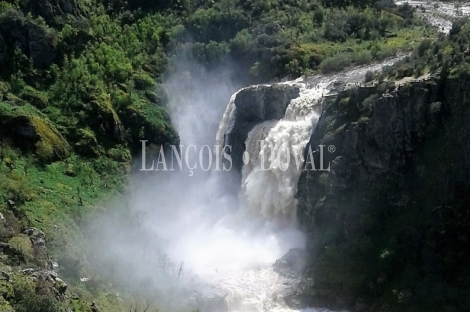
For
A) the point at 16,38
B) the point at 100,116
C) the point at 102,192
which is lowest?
the point at 102,192

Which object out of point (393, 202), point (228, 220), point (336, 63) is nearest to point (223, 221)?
point (228, 220)

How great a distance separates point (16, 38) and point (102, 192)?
2168 cm

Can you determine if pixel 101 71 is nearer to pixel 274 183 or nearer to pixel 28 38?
pixel 28 38

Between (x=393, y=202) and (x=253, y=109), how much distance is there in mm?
21563

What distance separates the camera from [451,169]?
45000 millimetres

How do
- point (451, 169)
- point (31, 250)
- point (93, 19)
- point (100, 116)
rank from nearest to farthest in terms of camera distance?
point (31, 250) < point (451, 169) < point (100, 116) < point (93, 19)

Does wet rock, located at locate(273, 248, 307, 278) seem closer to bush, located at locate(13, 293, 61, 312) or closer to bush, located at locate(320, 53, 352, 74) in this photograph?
bush, located at locate(13, 293, 61, 312)

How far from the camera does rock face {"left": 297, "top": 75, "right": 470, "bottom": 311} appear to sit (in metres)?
44.0

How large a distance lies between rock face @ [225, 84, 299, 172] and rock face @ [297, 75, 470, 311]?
1056 centimetres

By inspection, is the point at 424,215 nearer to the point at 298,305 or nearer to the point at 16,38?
the point at 298,305

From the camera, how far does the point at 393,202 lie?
47.5 meters

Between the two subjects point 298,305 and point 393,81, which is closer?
point 298,305

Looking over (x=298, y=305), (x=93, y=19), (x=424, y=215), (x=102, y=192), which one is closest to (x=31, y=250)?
(x=102, y=192)

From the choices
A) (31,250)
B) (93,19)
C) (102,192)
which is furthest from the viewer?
(93,19)
